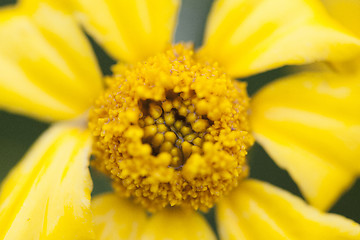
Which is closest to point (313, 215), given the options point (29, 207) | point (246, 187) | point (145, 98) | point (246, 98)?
point (246, 187)

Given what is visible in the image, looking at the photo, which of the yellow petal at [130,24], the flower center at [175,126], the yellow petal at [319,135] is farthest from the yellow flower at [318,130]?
the yellow petal at [130,24]

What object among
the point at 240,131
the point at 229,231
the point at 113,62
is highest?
the point at 113,62

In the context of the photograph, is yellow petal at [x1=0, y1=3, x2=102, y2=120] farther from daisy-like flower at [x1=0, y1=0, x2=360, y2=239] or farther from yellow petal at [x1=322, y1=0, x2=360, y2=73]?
yellow petal at [x1=322, y1=0, x2=360, y2=73]

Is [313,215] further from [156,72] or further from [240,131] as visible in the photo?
[156,72]

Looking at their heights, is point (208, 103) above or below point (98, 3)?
below

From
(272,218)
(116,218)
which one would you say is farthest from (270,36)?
(116,218)

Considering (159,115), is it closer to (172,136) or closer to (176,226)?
(172,136)
